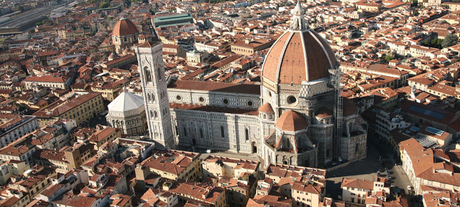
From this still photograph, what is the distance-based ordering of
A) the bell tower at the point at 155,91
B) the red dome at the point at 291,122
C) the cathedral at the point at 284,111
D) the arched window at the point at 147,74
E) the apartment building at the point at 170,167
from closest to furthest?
the apartment building at the point at 170,167
the red dome at the point at 291,122
the cathedral at the point at 284,111
the bell tower at the point at 155,91
the arched window at the point at 147,74

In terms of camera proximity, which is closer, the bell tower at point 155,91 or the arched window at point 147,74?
the bell tower at point 155,91

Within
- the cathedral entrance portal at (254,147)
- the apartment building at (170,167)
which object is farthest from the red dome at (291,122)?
the apartment building at (170,167)

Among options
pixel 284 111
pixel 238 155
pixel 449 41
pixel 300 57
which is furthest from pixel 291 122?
pixel 449 41

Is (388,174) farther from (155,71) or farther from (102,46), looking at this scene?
(102,46)

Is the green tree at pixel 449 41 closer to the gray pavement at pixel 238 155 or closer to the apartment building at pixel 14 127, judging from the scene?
the gray pavement at pixel 238 155

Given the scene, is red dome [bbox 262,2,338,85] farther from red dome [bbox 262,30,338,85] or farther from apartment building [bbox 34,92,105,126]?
apartment building [bbox 34,92,105,126]

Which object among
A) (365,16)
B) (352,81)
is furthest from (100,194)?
(365,16)

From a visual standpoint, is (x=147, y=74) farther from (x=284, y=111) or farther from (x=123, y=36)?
(x=123, y=36)

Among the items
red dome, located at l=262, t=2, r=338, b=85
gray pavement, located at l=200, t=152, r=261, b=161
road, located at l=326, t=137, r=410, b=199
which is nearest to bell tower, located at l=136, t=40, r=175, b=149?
gray pavement, located at l=200, t=152, r=261, b=161
